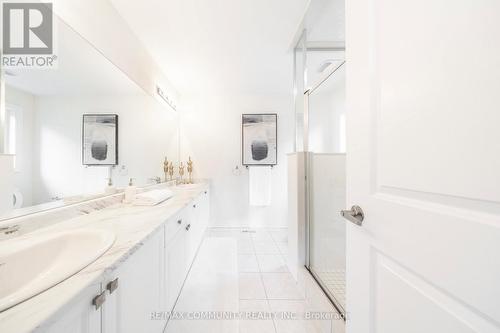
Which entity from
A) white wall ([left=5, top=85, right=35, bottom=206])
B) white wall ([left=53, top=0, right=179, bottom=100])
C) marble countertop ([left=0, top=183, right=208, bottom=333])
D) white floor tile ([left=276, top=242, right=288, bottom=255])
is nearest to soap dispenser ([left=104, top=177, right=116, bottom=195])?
marble countertop ([left=0, top=183, right=208, bottom=333])

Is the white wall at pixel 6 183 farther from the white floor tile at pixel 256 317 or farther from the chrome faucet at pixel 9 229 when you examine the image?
the white floor tile at pixel 256 317

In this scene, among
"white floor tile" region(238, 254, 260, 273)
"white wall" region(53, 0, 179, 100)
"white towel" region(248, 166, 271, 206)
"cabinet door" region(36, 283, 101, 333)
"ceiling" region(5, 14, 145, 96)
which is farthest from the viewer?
"white towel" region(248, 166, 271, 206)

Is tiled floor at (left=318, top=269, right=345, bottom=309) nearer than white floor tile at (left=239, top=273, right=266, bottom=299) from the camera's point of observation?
Yes

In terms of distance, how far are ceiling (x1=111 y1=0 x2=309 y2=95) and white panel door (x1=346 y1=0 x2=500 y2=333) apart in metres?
1.19

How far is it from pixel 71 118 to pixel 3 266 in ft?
2.86

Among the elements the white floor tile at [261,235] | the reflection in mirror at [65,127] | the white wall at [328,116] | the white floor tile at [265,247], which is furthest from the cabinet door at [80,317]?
the white floor tile at [261,235]

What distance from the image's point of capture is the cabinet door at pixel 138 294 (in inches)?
28.5

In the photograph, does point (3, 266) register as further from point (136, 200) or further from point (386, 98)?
point (386, 98)

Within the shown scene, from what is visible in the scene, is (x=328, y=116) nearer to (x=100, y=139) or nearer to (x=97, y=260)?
(x=97, y=260)

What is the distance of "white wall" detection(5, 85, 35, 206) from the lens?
95cm

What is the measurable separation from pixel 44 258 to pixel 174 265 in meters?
0.79

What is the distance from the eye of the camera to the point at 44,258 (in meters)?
0.77

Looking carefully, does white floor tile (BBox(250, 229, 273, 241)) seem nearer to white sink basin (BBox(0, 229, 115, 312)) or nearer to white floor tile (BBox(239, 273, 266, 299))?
white floor tile (BBox(239, 273, 266, 299))

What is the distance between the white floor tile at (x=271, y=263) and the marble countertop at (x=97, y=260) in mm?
1179
